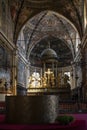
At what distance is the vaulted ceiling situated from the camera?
30.6 meters

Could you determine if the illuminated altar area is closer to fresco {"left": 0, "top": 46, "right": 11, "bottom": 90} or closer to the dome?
the dome

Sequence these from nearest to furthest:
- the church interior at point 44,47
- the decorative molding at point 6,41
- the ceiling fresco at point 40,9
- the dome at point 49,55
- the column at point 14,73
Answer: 1. the decorative molding at point 6,41
2. the church interior at point 44,47
3. the column at point 14,73
4. the ceiling fresco at point 40,9
5. the dome at point 49,55

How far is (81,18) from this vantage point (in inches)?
1171

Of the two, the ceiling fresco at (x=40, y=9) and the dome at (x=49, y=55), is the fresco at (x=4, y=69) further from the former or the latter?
the dome at (x=49, y=55)

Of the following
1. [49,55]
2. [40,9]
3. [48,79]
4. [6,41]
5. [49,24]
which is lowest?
[48,79]

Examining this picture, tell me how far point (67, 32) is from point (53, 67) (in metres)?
4.82

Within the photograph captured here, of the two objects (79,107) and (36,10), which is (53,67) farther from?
(79,107)

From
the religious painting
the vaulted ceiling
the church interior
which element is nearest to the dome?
the church interior

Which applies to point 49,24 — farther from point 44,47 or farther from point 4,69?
point 4,69

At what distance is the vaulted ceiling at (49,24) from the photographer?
3059 cm

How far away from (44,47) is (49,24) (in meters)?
6.10

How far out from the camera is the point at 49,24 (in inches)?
1547

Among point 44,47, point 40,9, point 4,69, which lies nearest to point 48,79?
point 44,47

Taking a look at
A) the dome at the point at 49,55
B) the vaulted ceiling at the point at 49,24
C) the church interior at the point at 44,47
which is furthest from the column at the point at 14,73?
the dome at the point at 49,55
